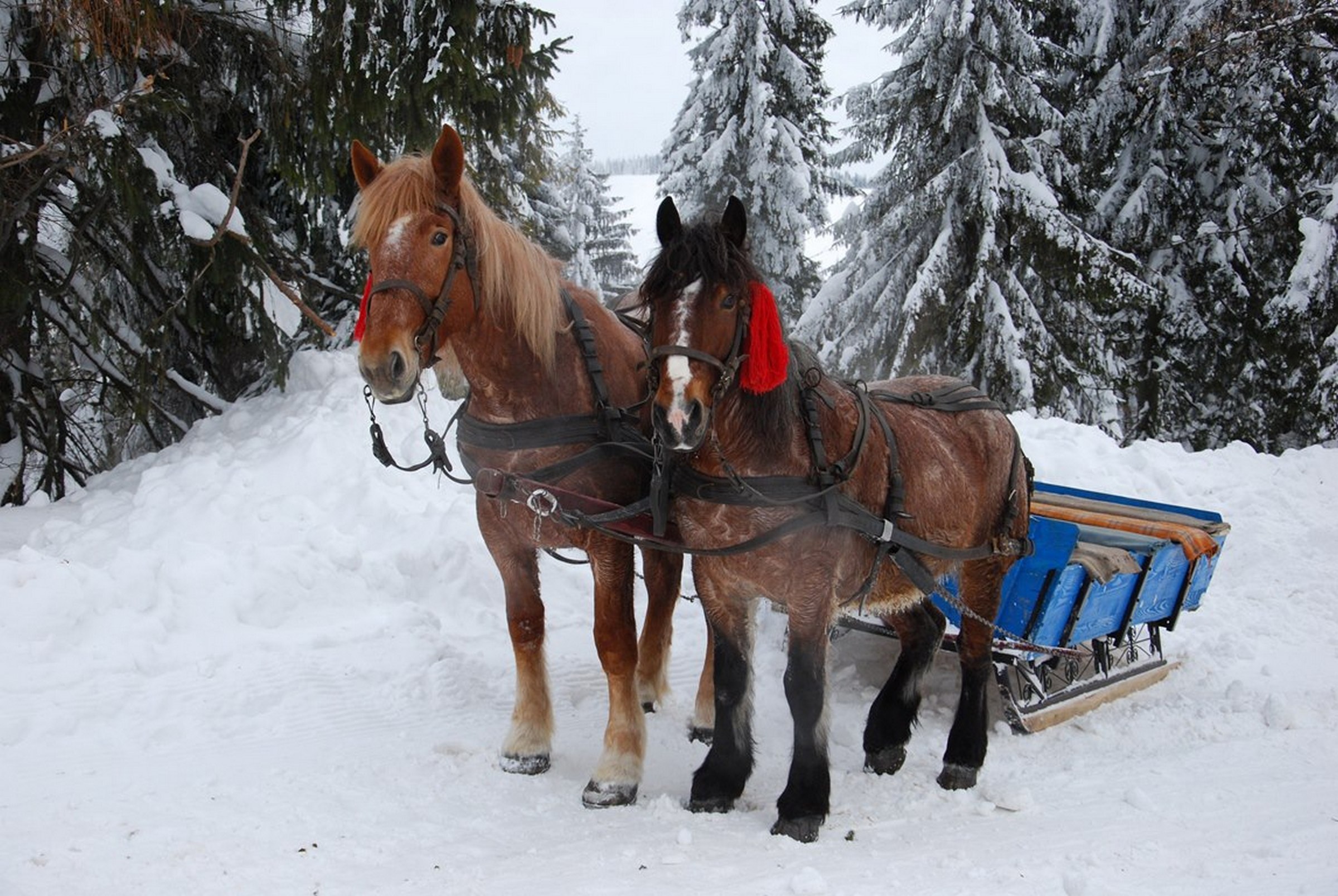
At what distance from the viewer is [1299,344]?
13.3m

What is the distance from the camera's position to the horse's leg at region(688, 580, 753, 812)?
3.65 meters

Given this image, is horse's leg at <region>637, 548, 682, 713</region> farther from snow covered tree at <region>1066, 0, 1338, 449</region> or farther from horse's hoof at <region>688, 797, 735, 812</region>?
snow covered tree at <region>1066, 0, 1338, 449</region>

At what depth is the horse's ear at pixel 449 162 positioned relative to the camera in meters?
3.35

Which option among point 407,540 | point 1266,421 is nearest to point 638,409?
point 407,540

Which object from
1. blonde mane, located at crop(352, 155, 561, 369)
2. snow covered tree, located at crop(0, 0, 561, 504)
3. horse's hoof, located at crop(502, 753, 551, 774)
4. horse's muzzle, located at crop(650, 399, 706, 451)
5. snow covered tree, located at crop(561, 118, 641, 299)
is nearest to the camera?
horse's muzzle, located at crop(650, 399, 706, 451)

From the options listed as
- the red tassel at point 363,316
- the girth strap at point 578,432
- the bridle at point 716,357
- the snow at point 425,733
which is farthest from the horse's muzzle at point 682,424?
the snow at point 425,733

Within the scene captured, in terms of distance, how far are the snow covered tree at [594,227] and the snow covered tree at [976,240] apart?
9028 mm

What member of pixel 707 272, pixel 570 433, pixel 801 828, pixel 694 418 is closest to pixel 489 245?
pixel 570 433

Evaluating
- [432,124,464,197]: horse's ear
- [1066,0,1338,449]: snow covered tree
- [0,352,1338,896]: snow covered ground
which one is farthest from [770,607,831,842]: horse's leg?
[1066,0,1338,449]: snow covered tree

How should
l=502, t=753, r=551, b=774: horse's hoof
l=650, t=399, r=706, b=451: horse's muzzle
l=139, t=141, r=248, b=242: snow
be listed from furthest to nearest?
l=139, t=141, r=248, b=242: snow < l=502, t=753, r=551, b=774: horse's hoof < l=650, t=399, r=706, b=451: horse's muzzle

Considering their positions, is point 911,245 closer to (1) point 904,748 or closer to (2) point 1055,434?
(2) point 1055,434

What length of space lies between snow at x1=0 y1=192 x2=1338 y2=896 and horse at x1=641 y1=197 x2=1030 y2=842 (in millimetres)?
258

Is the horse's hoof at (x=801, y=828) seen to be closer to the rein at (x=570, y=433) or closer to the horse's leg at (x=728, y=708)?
the horse's leg at (x=728, y=708)

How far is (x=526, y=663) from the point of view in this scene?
413 centimetres
